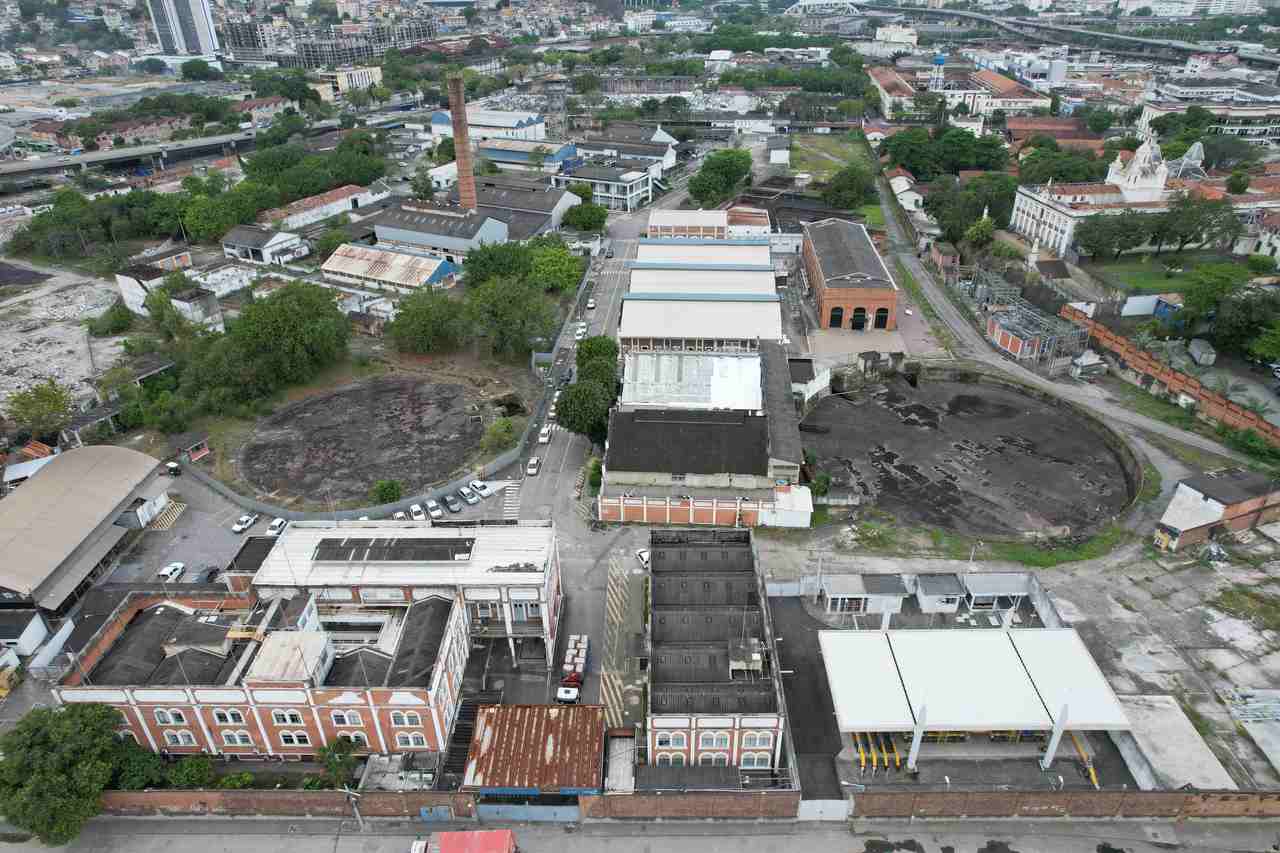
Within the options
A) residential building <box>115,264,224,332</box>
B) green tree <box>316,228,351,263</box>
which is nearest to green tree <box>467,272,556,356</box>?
residential building <box>115,264,224,332</box>

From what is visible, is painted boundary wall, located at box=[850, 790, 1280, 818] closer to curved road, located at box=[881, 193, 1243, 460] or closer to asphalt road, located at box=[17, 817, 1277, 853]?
asphalt road, located at box=[17, 817, 1277, 853]

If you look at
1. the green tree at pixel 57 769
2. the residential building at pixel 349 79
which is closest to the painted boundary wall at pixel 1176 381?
the green tree at pixel 57 769

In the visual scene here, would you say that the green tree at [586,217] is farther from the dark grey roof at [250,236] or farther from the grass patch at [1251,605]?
the grass patch at [1251,605]

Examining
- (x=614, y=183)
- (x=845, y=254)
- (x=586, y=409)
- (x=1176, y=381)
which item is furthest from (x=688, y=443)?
(x=614, y=183)

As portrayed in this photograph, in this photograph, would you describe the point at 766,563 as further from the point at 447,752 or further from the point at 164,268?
the point at 164,268

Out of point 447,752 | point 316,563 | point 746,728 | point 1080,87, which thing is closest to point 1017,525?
point 746,728

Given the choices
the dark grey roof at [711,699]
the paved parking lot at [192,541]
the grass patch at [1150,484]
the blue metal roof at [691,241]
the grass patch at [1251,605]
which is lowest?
the paved parking lot at [192,541]

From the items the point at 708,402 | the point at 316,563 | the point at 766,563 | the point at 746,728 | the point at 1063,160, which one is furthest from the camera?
the point at 1063,160
